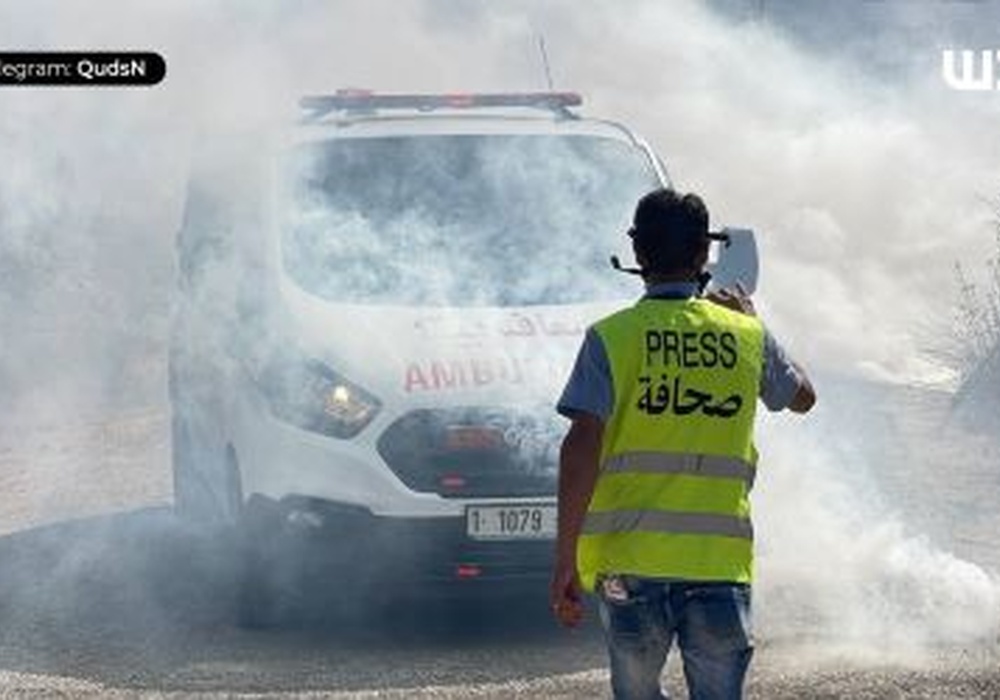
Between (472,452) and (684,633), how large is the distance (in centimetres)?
295

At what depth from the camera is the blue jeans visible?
532cm

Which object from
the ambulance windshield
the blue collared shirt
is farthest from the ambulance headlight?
the blue collared shirt

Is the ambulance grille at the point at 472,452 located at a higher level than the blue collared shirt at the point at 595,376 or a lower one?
lower

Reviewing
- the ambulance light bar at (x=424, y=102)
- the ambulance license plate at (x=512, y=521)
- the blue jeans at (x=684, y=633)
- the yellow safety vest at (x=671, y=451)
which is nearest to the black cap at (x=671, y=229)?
the yellow safety vest at (x=671, y=451)

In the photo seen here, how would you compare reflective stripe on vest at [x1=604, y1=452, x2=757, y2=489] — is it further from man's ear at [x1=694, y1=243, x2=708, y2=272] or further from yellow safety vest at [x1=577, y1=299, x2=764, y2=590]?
man's ear at [x1=694, y1=243, x2=708, y2=272]

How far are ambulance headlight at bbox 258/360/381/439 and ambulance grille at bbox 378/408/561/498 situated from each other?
0.13m

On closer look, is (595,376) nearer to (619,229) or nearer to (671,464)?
(671,464)

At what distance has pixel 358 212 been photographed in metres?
9.18

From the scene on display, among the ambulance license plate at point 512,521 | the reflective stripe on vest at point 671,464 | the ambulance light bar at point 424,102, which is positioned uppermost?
the ambulance light bar at point 424,102

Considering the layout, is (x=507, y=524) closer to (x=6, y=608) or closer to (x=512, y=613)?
(x=512, y=613)

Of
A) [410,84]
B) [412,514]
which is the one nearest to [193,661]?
[412,514]

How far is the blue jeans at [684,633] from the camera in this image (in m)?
5.32

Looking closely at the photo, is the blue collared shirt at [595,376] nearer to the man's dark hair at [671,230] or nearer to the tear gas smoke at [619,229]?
the man's dark hair at [671,230]

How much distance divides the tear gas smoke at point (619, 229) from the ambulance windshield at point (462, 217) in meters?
0.03
